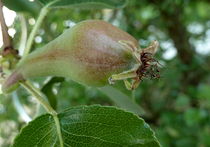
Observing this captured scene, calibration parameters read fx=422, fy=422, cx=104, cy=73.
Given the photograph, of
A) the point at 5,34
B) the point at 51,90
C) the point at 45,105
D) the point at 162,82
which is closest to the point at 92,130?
the point at 45,105

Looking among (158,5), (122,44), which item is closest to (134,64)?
(122,44)

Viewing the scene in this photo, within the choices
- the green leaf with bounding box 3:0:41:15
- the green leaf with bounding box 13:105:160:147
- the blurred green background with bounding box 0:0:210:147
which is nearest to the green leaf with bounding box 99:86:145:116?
the green leaf with bounding box 13:105:160:147

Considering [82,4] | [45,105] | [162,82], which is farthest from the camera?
[162,82]

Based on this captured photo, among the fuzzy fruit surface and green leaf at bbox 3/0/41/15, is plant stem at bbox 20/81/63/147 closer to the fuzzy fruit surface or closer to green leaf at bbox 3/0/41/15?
the fuzzy fruit surface

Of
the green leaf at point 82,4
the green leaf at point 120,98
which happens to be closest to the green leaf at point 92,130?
the green leaf at point 120,98

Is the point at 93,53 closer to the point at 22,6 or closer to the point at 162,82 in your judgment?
the point at 22,6

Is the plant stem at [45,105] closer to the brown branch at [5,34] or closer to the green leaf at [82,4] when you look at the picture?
the brown branch at [5,34]
